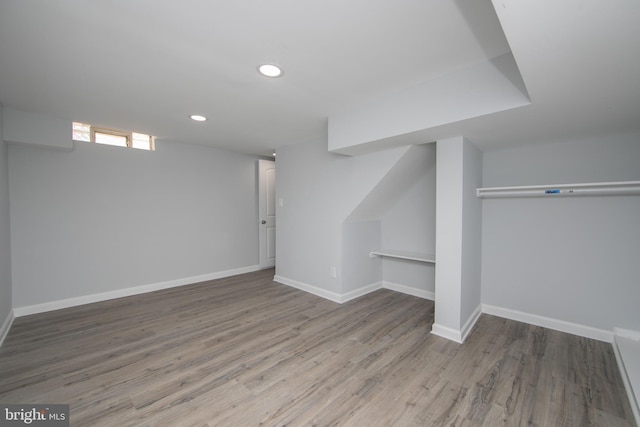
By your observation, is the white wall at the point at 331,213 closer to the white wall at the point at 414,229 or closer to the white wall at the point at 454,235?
the white wall at the point at 414,229

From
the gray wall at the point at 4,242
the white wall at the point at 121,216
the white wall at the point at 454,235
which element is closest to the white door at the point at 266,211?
the white wall at the point at 121,216

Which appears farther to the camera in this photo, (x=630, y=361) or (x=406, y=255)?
(x=406, y=255)

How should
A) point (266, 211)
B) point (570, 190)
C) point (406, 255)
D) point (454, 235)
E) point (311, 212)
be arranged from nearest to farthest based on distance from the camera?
point (570, 190) < point (454, 235) < point (406, 255) < point (311, 212) < point (266, 211)

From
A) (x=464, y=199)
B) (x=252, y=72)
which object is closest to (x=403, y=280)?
(x=464, y=199)

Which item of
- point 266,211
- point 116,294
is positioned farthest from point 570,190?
point 116,294

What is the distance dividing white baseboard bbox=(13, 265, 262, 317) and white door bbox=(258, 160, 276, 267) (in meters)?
0.54

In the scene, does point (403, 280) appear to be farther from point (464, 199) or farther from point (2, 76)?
point (2, 76)

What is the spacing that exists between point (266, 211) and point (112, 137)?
2728 millimetres

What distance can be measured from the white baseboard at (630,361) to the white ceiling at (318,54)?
1784 millimetres

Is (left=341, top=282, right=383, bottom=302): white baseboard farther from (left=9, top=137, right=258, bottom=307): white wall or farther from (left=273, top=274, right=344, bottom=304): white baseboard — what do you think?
(left=9, top=137, right=258, bottom=307): white wall

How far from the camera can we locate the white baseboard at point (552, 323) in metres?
2.45

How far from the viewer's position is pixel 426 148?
2904 millimetres

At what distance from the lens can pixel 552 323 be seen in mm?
2695

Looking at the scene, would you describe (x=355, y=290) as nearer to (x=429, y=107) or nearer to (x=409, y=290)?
(x=409, y=290)
